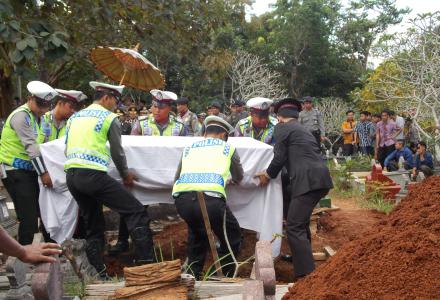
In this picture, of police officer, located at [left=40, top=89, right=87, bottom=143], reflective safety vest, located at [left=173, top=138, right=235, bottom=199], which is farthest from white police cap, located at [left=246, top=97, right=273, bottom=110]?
police officer, located at [left=40, top=89, right=87, bottom=143]

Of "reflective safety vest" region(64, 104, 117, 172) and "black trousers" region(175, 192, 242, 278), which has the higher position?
"reflective safety vest" region(64, 104, 117, 172)

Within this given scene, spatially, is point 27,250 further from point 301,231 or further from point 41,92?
point 41,92

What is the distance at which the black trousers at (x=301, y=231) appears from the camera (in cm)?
565

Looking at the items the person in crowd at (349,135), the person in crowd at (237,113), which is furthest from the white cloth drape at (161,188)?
the person in crowd at (349,135)

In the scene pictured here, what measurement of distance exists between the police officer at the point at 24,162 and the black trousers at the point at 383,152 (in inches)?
374

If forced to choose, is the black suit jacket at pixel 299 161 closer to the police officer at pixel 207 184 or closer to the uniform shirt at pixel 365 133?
the police officer at pixel 207 184

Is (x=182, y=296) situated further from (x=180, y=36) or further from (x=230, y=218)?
(x=180, y=36)

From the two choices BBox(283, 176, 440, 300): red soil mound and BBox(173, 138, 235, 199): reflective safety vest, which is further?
BBox(173, 138, 235, 199): reflective safety vest

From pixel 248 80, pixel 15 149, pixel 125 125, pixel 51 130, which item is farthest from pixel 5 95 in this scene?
Result: pixel 248 80

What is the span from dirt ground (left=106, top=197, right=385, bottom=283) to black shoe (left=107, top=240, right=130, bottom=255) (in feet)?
0.18

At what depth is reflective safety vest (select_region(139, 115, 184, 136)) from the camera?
7.42 m

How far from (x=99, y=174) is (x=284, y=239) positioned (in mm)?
2324

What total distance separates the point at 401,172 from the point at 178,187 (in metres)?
6.06

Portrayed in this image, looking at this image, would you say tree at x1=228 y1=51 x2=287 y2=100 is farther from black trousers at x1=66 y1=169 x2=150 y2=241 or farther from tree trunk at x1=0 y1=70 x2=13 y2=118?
black trousers at x1=66 y1=169 x2=150 y2=241
